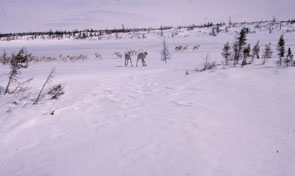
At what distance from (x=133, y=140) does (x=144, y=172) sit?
22.1 inches

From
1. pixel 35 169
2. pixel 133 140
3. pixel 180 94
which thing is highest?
pixel 180 94

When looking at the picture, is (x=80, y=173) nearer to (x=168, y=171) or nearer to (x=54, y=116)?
(x=168, y=171)

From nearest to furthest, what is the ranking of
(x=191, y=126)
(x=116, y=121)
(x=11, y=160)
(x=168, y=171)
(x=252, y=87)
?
(x=168, y=171) → (x=11, y=160) → (x=191, y=126) → (x=116, y=121) → (x=252, y=87)

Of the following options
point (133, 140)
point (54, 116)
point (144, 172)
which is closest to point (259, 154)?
point (144, 172)

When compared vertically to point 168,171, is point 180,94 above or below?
above

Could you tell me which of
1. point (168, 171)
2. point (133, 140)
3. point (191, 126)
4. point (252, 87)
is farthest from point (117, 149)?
point (252, 87)

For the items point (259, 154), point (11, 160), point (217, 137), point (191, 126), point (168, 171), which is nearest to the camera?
point (168, 171)

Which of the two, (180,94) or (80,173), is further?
(180,94)

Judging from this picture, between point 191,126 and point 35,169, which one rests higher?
point 191,126

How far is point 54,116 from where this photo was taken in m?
2.92

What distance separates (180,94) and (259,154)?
2.15 m

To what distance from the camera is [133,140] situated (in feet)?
A: 6.95

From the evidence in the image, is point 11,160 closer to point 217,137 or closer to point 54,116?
point 54,116

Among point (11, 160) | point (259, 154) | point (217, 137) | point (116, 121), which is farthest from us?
point (116, 121)
